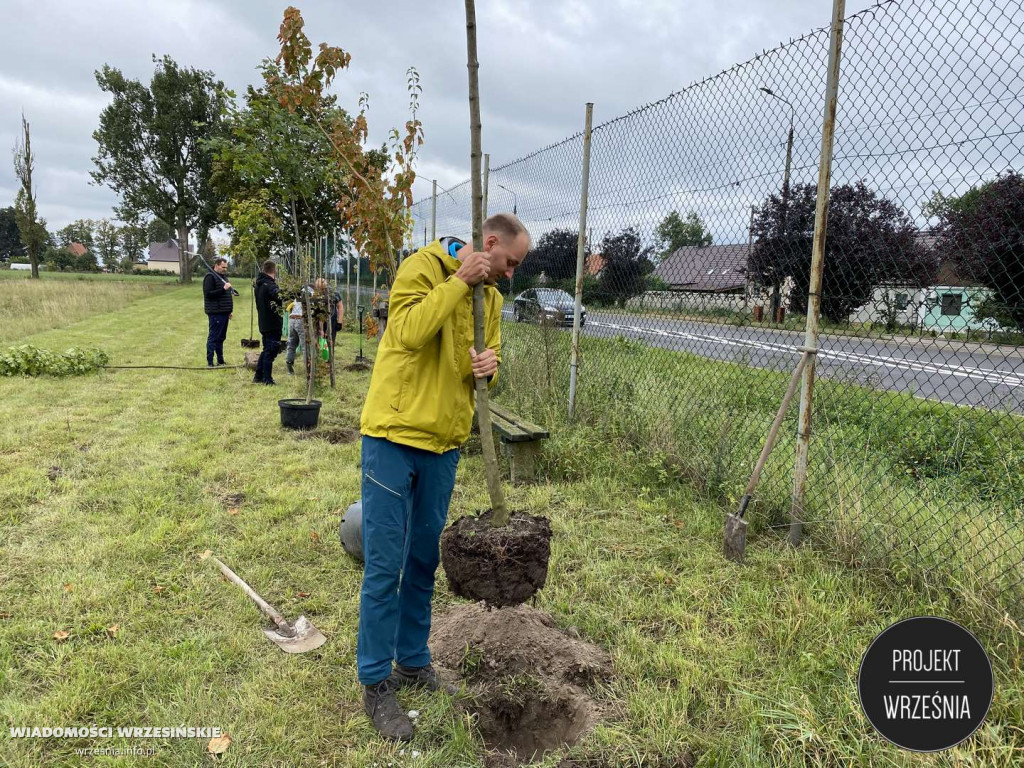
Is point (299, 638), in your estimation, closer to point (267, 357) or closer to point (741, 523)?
point (741, 523)

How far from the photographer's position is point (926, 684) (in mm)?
1414

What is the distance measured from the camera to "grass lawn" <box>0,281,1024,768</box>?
2.15 meters

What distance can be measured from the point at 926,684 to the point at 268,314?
876 cm

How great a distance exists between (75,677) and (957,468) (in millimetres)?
5842

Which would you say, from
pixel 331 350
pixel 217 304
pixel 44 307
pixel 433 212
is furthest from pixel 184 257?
pixel 331 350

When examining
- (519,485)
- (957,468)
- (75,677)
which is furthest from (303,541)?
(957,468)

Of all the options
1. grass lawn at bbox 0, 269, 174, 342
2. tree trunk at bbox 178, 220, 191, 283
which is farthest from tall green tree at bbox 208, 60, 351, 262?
tree trunk at bbox 178, 220, 191, 283

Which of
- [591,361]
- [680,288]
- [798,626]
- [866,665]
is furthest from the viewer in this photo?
[591,361]

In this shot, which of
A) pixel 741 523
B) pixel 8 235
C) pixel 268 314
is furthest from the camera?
pixel 8 235

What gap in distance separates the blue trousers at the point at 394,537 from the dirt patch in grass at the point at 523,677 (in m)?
0.43

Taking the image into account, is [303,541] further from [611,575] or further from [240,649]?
[611,575]

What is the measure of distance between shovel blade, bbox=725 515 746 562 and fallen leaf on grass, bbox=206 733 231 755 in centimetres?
262

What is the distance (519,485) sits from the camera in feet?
15.8

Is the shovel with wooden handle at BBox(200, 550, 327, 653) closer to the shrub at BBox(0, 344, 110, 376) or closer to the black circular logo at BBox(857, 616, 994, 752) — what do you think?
the black circular logo at BBox(857, 616, 994, 752)
